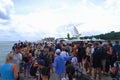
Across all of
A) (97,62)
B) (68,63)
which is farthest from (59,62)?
(97,62)

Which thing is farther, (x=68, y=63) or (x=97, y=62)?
(x=97, y=62)

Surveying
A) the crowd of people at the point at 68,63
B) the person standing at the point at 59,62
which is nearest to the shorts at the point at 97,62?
the crowd of people at the point at 68,63

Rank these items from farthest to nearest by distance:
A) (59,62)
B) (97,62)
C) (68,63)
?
(97,62) < (59,62) < (68,63)

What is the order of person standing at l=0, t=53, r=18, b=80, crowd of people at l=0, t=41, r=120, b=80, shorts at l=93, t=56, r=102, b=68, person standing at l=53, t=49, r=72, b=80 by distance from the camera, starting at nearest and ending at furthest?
person standing at l=0, t=53, r=18, b=80
crowd of people at l=0, t=41, r=120, b=80
person standing at l=53, t=49, r=72, b=80
shorts at l=93, t=56, r=102, b=68

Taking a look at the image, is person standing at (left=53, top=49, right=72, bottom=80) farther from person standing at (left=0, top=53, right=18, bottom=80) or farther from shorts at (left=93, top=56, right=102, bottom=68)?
person standing at (left=0, top=53, right=18, bottom=80)

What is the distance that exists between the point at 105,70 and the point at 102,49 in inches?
97.1

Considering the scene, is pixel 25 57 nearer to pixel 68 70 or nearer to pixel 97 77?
pixel 97 77

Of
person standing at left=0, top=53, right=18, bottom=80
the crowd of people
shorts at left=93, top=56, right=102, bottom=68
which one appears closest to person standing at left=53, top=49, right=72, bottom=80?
the crowd of people

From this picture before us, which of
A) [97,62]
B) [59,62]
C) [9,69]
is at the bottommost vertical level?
[97,62]

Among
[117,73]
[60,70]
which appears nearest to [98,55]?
[60,70]

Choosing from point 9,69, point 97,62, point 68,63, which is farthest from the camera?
point 97,62

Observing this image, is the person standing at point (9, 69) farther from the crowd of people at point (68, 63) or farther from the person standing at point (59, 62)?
the person standing at point (59, 62)

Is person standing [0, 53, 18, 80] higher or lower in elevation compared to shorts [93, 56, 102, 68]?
higher

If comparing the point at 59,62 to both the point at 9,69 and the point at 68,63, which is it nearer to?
the point at 68,63
